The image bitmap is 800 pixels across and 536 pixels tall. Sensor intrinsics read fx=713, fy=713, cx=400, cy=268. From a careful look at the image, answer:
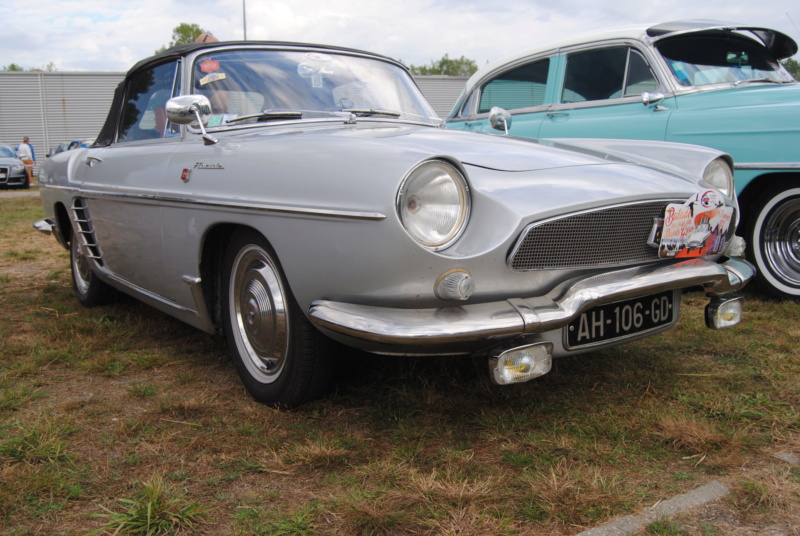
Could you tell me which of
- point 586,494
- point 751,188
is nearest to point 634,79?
point 751,188

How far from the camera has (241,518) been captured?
179 centimetres

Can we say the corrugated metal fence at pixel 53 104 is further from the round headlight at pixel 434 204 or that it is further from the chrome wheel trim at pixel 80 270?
the round headlight at pixel 434 204

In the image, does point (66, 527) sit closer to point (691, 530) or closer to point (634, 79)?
point (691, 530)

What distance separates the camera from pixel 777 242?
4070 mm

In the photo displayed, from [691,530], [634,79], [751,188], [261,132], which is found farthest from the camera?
[634,79]

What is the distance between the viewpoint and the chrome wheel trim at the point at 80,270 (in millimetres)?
4229

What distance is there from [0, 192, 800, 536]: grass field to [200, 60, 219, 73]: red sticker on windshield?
4.15ft

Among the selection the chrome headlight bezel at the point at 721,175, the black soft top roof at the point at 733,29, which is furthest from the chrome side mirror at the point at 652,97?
the chrome headlight bezel at the point at 721,175

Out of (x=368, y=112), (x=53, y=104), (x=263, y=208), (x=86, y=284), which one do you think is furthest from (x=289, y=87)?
(x=53, y=104)

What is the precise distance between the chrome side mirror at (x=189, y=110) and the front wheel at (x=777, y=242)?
3068 mm

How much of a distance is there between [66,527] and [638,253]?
1838mm

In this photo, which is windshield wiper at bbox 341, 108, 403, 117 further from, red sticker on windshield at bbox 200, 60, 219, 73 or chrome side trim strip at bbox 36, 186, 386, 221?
chrome side trim strip at bbox 36, 186, 386, 221

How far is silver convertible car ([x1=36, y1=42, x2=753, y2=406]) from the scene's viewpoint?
1.99 metres

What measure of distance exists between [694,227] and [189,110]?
1899 millimetres
